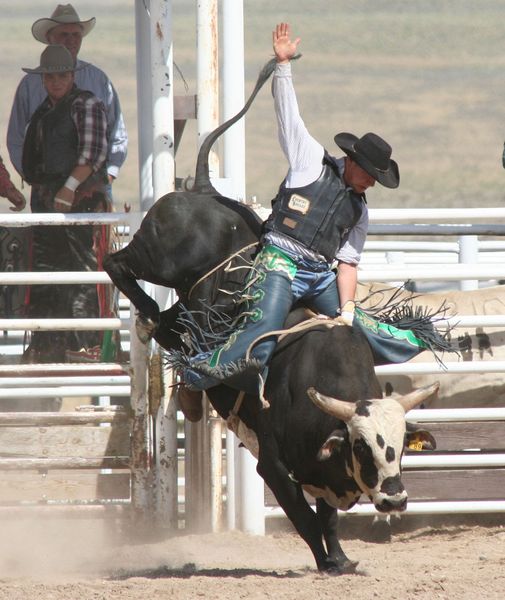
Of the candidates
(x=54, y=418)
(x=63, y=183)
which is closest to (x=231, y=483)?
(x=54, y=418)

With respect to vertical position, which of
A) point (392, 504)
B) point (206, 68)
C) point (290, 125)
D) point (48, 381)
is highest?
point (206, 68)

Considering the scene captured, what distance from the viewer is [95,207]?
323 inches

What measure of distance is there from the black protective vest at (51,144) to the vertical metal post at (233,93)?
1553 millimetres

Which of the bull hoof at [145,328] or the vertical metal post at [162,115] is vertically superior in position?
the vertical metal post at [162,115]

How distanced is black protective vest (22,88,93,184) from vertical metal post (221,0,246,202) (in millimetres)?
1553

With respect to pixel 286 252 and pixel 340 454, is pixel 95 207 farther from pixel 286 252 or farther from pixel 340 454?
pixel 340 454

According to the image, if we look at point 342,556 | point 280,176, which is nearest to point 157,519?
point 342,556

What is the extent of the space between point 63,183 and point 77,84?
0.86 meters

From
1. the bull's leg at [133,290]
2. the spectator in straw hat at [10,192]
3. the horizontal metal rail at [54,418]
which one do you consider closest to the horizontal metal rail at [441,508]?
the horizontal metal rail at [54,418]

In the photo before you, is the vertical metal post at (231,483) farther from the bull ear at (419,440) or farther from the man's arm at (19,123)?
the man's arm at (19,123)

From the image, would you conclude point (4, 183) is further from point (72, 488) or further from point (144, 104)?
point (72, 488)

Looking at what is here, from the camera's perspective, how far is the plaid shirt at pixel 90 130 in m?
8.10

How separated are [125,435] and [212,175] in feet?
4.82

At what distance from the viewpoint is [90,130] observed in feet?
26.8
